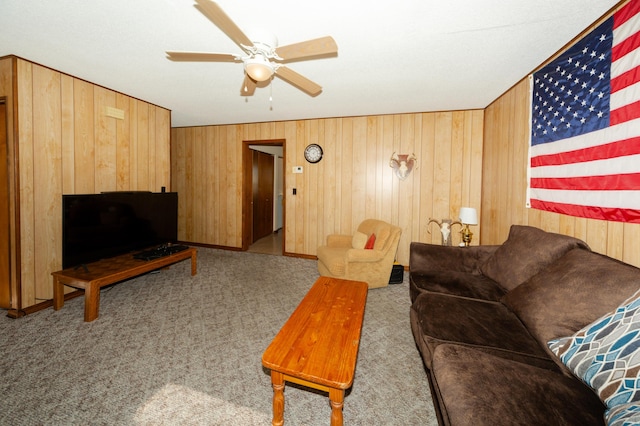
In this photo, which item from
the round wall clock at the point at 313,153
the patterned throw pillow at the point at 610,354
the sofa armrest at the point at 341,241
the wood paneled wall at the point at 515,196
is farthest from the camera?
the round wall clock at the point at 313,153

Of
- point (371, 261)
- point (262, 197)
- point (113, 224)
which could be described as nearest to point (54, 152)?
point (113, 224)

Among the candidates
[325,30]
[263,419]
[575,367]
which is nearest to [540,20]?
[325,30]

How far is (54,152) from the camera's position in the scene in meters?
2.83

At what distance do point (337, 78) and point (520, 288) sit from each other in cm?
262

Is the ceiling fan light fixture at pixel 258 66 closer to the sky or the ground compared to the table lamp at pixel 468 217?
closer to the sky

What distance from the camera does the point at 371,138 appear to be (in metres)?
4.39

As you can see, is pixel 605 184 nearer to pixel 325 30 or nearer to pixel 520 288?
pixel 520 288

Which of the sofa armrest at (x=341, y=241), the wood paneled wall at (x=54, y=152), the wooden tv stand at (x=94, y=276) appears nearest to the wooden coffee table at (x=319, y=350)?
the sofa armrest at (x=341, y=241)

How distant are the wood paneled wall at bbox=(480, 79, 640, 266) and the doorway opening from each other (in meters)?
3.37

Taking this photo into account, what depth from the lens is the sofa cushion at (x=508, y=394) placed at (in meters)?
0.95

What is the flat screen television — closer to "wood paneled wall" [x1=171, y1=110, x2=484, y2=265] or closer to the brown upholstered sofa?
"wood paneled wall" [x1=171, y1=110, x2=484, y2=265]

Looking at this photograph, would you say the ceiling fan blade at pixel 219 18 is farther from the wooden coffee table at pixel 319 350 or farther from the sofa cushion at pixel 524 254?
the sofa cushion at pixel 524 254

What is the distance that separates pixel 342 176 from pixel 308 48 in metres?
3.00

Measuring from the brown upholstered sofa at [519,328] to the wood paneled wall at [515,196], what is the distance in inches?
11.6
